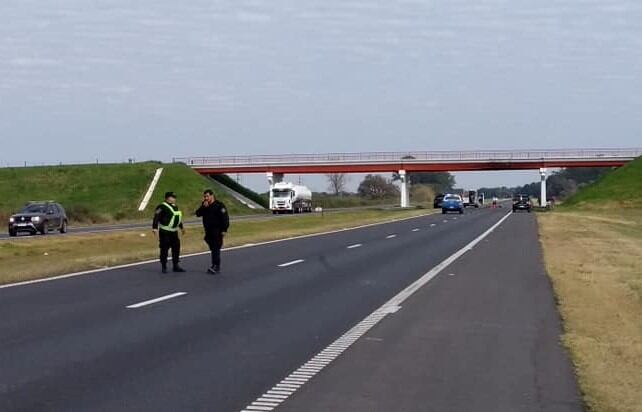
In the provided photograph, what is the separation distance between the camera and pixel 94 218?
73812mm

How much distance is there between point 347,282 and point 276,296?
3.53 metres

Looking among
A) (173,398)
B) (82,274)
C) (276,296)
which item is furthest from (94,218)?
(173,398)

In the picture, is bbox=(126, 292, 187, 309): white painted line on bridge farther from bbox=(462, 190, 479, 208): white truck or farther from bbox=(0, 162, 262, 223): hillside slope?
bbox=(462, 190, 479, 208): white truck

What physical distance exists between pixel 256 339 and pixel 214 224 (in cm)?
1106

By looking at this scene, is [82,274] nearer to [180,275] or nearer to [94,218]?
[180,275]

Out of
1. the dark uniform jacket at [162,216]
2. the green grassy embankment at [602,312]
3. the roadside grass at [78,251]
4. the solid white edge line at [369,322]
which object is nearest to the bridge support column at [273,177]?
the roadside grass at [78,251]

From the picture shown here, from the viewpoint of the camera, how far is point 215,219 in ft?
78.3

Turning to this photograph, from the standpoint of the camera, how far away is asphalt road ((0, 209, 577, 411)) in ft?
31.0

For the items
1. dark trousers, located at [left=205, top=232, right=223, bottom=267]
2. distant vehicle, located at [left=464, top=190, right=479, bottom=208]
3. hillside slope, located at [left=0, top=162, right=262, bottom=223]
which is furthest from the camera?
distant vehicle, located at [left=464, top=190, right=479, bottom=208]

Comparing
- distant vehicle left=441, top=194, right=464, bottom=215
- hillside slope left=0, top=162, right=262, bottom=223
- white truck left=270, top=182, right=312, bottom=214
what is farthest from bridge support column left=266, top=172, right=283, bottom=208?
distant vehicle left=441, top=194, right=464, bottom=215

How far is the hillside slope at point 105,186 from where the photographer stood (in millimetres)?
97900

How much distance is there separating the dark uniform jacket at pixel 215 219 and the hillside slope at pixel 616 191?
84217 mm

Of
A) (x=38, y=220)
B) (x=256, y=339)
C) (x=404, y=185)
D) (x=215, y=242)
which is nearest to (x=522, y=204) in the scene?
(x=404, y=185)

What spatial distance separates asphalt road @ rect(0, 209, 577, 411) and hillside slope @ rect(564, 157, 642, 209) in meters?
84.1
